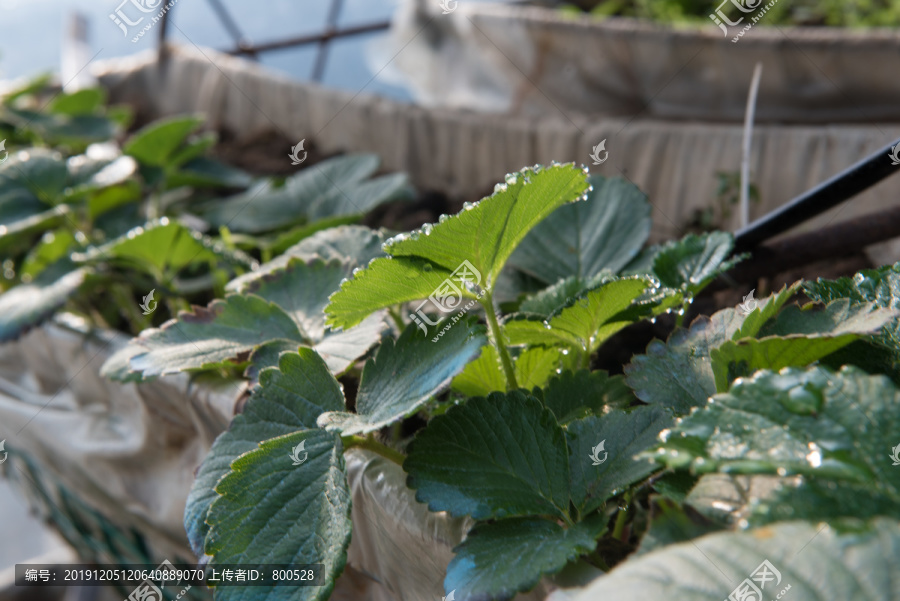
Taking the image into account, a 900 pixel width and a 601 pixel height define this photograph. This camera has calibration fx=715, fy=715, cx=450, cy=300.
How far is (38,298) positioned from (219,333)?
0.94 ft

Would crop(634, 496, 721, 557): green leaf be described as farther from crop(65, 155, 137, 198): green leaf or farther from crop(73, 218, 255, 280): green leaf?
crop(65, 155, 137, 198): green leaf

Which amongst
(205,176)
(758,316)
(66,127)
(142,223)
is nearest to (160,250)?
(142,223)

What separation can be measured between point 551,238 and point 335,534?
0.24 m

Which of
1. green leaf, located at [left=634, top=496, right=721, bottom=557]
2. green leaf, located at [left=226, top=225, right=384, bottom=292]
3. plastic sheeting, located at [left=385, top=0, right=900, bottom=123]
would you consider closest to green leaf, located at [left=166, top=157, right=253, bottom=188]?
green leaf, located at [left=226, top=225, right=384, bottom=292]

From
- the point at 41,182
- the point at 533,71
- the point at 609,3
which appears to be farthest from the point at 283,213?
the point at 609,3

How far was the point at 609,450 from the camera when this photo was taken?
296 mm

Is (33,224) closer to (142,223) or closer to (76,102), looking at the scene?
(142,223)

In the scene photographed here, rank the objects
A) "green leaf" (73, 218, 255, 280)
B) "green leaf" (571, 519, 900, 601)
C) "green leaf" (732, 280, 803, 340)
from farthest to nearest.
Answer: "green leaf" (73, 218, 255, 280) → "green leaf" (732, 280, 803, 340) → "green leaf" (571, 519, 900, 601)

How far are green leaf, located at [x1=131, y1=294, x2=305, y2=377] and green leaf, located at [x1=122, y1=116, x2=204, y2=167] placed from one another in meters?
0.44

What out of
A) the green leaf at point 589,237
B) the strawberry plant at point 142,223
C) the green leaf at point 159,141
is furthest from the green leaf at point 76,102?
the green leaf at point 589,237

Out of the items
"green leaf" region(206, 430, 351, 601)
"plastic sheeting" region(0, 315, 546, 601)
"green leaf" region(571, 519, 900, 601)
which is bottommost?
"plastic sheeting" region(0, 315, 546, 601)

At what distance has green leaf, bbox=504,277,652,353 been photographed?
12.0 inches

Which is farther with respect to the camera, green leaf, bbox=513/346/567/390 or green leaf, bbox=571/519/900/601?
green leaf, bbox=513/346/567/390

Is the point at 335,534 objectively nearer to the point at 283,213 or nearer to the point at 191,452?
the point at 191,452
